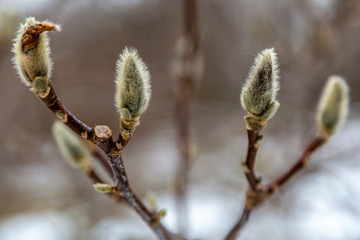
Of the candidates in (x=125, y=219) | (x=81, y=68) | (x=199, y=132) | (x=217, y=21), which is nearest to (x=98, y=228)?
(x=125, y=219)

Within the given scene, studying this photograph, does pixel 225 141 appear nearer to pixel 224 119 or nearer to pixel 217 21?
pixel 224 119

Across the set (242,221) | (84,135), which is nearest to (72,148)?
(84,135)

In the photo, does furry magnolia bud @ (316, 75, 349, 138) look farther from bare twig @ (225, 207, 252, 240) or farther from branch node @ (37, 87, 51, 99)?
branch node @ (37, 87, 51, 99)

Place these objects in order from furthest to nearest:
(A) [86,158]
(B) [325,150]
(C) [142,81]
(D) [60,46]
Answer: (D) [60,46] → (B) [325,150] → (A) [86,158] → (C) [142,81]

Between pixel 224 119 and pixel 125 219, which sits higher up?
pixel 224 119

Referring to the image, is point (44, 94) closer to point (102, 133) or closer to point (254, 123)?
point (102, 133)

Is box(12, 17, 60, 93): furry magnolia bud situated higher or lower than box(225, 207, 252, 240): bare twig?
higher

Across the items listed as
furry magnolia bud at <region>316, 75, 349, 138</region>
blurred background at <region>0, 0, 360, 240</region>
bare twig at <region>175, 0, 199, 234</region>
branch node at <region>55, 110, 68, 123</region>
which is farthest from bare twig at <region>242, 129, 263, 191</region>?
blurred background at <region>0, 0, 360, 240</region>
